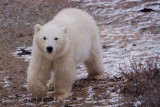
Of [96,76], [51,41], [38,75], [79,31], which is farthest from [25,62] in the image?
[51,41]

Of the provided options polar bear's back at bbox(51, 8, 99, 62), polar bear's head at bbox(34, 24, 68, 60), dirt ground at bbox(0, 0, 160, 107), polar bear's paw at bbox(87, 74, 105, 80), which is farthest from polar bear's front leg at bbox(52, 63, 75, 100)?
polar bear's paw at bbox(87, 74, 105, 80)

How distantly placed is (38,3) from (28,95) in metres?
8.71

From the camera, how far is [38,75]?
6.23 meters

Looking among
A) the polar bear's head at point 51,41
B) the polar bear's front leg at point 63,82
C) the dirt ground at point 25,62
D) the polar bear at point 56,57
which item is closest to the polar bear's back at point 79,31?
the polar bear at point 56,57

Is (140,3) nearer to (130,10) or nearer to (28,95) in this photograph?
(130,10)

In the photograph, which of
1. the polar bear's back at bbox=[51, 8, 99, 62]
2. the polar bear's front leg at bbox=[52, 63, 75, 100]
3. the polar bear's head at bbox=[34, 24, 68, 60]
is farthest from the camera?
the polar bear's back at bbox=[51, 8, 99, 62]

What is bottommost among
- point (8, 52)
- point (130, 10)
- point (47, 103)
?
point (47, 103)

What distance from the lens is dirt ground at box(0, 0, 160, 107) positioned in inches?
243

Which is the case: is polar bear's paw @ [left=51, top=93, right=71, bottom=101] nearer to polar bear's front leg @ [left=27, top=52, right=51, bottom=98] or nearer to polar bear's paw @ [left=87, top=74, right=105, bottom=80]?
polar bear's front leg @ [left=27, top=52, right=51, bottom=98]

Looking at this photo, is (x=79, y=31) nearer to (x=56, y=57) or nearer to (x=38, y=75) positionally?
(x=56, y=57)

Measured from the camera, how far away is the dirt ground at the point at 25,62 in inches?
243

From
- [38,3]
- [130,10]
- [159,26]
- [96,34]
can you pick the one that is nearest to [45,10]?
[38,3]

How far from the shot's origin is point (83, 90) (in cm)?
684

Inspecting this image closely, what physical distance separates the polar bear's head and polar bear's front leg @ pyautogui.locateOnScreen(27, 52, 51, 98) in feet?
0.51
